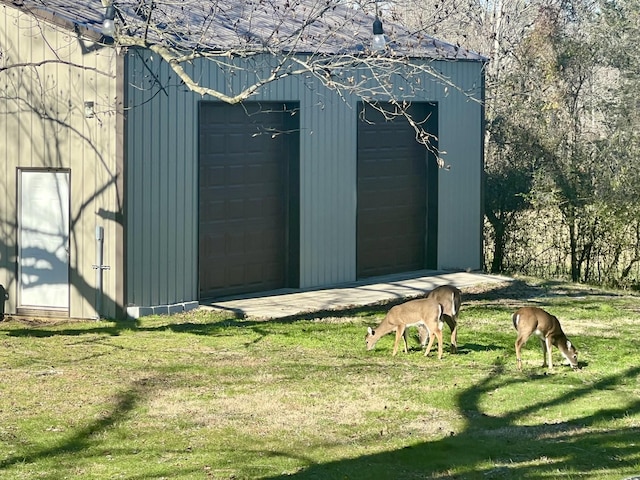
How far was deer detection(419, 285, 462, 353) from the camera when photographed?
1529 cm

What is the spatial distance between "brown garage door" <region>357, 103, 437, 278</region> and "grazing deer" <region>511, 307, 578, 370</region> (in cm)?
790

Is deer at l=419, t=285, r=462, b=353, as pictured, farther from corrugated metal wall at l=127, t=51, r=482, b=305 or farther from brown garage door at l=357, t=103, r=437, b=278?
brown garage door at l=357, t=103, r=437, b=278

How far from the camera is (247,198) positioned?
1983 centimetres

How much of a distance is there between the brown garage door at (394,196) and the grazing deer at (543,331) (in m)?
7.90

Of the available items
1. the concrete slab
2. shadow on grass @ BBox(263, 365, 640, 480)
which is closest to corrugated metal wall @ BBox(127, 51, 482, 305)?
the concrete slab

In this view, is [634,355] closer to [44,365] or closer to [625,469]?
[625,469]

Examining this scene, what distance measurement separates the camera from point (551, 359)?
14.3 m

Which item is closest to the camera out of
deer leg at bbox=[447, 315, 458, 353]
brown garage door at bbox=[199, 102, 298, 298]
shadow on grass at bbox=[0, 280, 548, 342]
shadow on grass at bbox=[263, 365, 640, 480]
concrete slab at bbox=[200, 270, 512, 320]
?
shadow on grass at bbox=[263, 365, 640, 480]

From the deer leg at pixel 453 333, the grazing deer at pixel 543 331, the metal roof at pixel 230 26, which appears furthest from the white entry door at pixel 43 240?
the grazing deer at pixel 543 331

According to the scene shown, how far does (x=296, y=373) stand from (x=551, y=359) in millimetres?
2986

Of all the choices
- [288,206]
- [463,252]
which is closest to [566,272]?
[463,252]

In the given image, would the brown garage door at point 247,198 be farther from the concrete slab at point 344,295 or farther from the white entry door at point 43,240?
the white entry door at point 43,240

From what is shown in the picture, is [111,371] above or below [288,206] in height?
below

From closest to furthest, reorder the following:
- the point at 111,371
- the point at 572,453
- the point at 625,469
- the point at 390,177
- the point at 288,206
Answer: the point at 625,469
the point at 572,453
the point at 111,371
the point at 288,206
the point at 390,177
